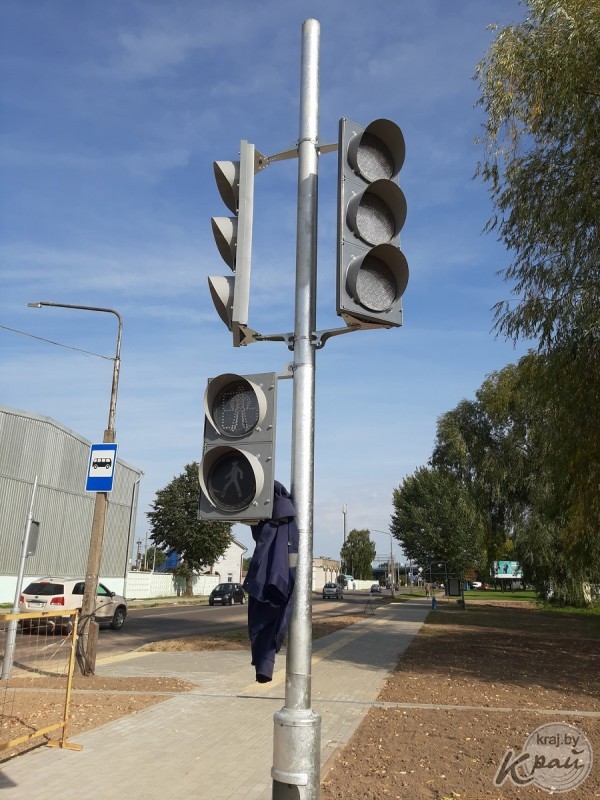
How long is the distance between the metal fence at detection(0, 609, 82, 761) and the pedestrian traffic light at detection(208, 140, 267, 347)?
414 centimetres

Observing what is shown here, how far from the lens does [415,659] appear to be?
14906 mm

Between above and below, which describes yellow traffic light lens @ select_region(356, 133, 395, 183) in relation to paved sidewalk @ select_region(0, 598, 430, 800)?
above

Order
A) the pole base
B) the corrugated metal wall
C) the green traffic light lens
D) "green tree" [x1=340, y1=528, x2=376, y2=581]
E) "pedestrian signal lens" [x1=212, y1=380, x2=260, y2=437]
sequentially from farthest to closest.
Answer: "green tree" [x1=340, y1=528, x2=376, y2=581] < the corrugated metal wall < the green traffic light lens < "pedestrian signal lens" [x1=212, y1=380, x2=260, y2=437] < the pole base

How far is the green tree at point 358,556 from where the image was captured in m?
120

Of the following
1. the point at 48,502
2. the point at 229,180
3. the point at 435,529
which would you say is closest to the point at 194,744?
the point at 229,180

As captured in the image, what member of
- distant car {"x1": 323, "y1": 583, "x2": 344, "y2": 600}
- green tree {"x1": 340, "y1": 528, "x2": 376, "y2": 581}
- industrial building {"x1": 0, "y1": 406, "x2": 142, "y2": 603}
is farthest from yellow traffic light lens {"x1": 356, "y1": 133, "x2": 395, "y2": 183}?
green tree {"x1": 340, "y1": 528, "x2": 376, "y2": 581}

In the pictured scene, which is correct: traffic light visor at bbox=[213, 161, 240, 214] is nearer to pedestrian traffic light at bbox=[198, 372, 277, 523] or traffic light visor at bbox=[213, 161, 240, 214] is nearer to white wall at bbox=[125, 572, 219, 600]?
pedestrian traffic light at bbox=[198, 372, 277, 523]

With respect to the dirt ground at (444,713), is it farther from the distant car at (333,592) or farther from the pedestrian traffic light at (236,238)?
the distant car at (333,592)

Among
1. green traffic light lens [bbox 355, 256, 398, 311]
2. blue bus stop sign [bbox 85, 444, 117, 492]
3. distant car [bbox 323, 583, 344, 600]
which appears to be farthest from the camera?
distant car [bbox 323, 583, 344, 600]

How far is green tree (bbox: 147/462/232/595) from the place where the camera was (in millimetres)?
53125

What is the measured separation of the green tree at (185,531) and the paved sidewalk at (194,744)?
40.8 metres

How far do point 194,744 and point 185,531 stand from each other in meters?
47.5

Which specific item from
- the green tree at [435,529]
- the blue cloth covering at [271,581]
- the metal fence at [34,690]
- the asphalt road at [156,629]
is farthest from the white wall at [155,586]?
the blue cloth covering at [271,581]

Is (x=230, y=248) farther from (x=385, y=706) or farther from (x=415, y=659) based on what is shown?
(x=415, y=659)
